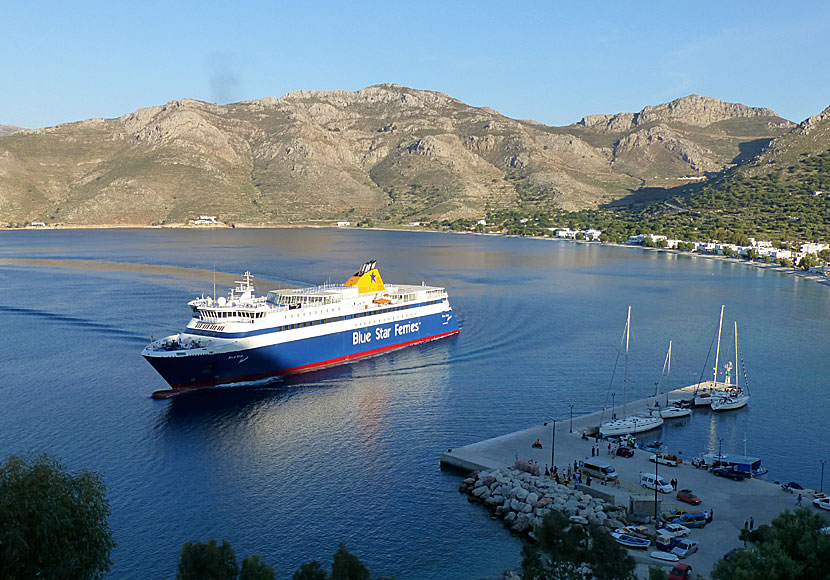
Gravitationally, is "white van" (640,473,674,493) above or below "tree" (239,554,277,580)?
below

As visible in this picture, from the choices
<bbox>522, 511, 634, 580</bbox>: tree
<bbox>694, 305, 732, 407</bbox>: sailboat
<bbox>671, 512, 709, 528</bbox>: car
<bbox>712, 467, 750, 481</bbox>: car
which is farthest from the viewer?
<bbox>694, 305, 732, 407</bbox>: sailboat

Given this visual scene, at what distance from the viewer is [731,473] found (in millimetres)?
39250

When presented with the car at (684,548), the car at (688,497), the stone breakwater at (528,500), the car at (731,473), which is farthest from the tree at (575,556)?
the car at (731,473)

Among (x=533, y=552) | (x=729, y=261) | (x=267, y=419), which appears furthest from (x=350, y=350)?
(x=729, y=261)

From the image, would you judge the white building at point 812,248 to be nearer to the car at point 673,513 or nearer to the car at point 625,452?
the car at point 625,452

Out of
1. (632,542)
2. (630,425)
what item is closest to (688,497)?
(632,542)

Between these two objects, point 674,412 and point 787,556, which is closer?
point 787,556

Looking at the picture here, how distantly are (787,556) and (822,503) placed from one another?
49.6 feet

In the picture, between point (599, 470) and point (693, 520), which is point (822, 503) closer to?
point (693, 520)

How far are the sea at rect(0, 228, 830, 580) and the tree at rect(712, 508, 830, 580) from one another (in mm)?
11222

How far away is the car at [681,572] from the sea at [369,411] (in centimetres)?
681

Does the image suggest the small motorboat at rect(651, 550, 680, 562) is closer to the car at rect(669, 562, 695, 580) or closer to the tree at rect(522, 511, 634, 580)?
the car at rect(669, 562, 695, 580)

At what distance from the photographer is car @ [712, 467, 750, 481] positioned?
3894 cm

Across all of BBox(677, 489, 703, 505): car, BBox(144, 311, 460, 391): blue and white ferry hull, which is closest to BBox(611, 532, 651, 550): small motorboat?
BBox(677, 489, 703, 505): car
